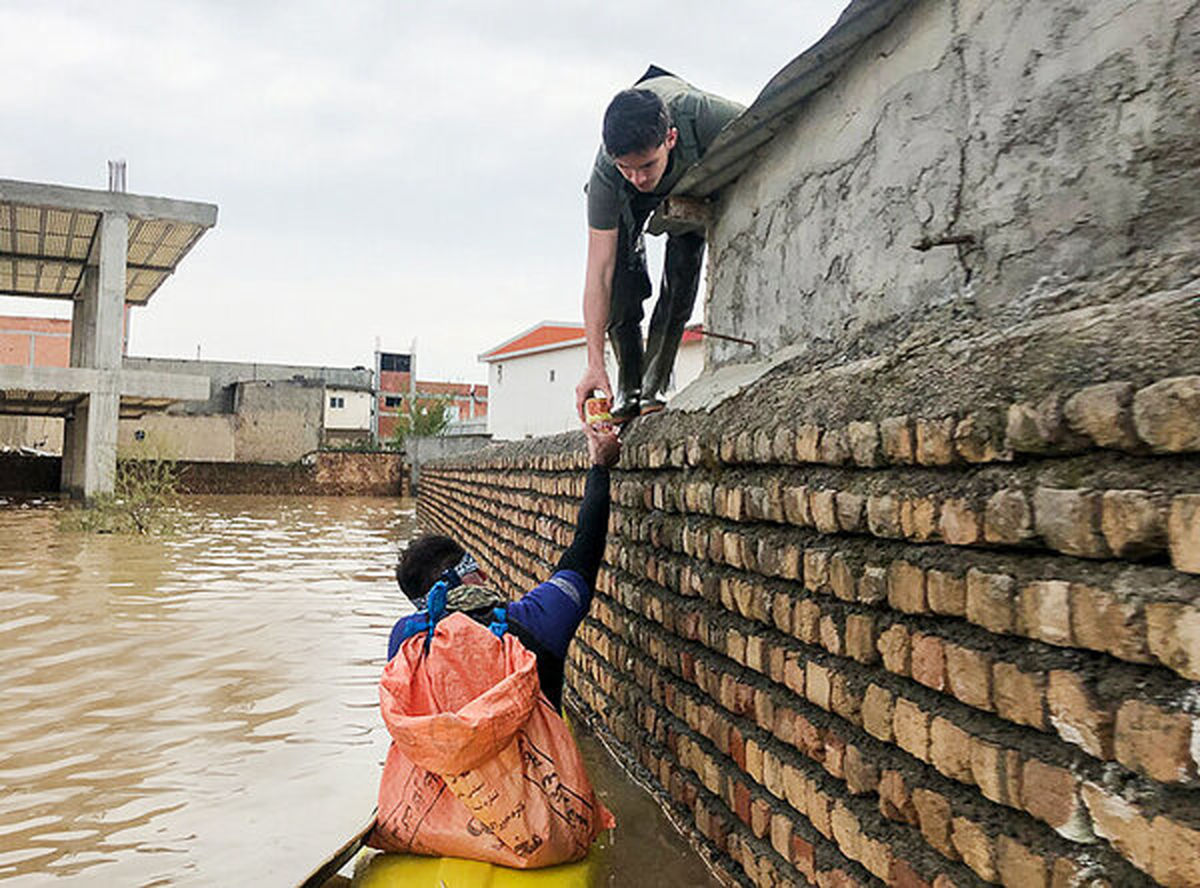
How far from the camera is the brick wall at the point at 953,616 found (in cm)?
115

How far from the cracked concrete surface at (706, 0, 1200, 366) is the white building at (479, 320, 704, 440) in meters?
29.3

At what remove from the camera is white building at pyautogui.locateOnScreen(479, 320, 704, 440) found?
34.7 meters

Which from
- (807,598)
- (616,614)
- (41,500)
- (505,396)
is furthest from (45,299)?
(807,598)

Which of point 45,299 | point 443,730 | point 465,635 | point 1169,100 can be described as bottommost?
point 443,730

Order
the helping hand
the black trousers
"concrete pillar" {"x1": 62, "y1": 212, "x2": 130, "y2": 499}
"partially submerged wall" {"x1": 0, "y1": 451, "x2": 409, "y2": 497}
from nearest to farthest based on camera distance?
the helping hand < the black trousers < "concrete pillar" {"x1": 62, "y1": 212, "x2": 130, "y2": 499} < "partially submerged wall" {"x1": 0, "y1": 451, "x2": 409, "y2": 497}

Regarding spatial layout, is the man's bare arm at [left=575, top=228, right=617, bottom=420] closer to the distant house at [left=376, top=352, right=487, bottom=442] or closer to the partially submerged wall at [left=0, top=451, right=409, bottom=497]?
the partially submerged wall at [left=0, top=451, right=409, bottom=497]

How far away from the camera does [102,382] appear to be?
16453mm

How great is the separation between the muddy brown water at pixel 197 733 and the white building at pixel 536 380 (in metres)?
25.8

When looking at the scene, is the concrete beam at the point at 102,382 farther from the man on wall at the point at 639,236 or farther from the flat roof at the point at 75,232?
the man on wall at the point at 639,236

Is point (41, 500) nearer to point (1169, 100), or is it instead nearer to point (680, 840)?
point (680, 840)

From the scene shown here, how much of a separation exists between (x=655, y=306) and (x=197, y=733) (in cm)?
275

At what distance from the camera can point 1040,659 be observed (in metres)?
1.32

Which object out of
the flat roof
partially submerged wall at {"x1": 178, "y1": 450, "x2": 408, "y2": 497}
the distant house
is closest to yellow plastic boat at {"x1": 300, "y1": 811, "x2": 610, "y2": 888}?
the flat roof

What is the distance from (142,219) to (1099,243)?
1698cm
